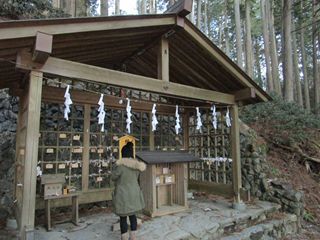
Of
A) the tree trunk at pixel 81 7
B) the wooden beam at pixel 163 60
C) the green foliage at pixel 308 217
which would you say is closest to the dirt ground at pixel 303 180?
the green foliage at pixel 308 217

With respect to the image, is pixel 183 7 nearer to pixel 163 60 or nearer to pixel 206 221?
pixel 163 60

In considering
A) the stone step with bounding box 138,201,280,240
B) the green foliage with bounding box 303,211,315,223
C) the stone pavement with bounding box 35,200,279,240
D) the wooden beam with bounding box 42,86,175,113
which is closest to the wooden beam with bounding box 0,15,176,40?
the wooden beam with bounding box 42,86,175,113

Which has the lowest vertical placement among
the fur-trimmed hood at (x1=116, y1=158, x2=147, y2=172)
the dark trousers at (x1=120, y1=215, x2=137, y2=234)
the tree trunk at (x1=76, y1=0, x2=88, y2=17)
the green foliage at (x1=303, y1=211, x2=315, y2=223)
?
the green foliage at (x1=303, y1=211, x2=315, y2=223)

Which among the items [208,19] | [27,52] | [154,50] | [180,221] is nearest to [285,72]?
[154,50]

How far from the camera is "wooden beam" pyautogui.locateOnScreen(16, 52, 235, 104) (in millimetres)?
3858

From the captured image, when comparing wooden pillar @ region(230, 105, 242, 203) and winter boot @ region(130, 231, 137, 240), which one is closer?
winter boot @ region(130, 231, 137, 240)

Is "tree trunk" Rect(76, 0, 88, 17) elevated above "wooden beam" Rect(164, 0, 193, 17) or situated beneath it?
elevated above

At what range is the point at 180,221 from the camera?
17.3 feet

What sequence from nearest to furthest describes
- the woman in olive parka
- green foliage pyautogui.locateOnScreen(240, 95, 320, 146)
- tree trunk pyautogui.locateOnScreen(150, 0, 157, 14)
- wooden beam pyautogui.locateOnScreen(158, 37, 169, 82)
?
the woman in olive parka < wooden beam pyautogui.locateOnScreen(158, 37, 169, 82) < green foliage pyautogui.locateOnScreen(240, 95, 320, 146) < tree trunk pyautogui.locateOnScreen(150, 0, 157, 14)

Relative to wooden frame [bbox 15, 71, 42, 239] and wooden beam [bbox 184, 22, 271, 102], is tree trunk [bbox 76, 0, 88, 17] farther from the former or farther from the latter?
wooden frame [bbox 15, 71, 42, 239]

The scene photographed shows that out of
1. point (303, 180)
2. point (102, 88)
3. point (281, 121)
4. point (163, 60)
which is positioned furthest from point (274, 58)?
point (163, 60)

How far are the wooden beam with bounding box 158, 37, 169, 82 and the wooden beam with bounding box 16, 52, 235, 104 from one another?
0.16 meters

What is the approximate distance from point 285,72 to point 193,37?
8925 millimetres

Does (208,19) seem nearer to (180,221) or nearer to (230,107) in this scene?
(230,107)
